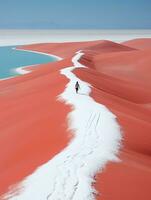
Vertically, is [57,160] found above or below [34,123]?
above

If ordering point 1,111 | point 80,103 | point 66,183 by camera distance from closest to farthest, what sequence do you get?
point 66,183 → point 80,103 → point 1,111

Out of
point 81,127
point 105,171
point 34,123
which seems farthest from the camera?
point 34,123

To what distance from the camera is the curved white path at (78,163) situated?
24.2 feet

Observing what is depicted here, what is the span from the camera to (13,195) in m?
7.84

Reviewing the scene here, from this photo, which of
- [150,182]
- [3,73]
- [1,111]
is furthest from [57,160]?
[3,73]

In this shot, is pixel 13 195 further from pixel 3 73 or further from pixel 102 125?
pixel 3 73

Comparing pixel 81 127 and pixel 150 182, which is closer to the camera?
pixel 150 182

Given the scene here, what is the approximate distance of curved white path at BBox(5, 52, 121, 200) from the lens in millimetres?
7375

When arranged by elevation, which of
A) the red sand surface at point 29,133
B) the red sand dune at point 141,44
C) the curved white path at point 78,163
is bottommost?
the red sand dune at point 141,44

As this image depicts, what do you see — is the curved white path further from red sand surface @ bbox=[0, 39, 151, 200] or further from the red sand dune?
the red sand dune

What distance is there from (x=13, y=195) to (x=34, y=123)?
6.92 m

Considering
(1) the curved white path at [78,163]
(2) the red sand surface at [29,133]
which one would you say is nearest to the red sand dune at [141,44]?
(2) the red sand surface at [29,133]

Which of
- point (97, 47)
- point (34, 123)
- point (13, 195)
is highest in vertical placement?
point (13, 195)

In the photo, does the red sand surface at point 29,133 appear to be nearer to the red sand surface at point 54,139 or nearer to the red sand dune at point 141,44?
the red sand surface at point 54,139
